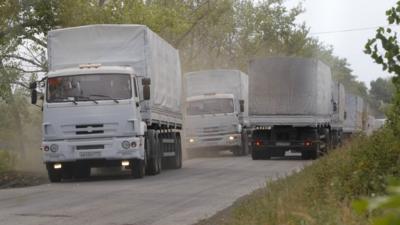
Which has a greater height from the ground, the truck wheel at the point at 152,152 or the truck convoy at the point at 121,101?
the truck convoy at the point at 121,101

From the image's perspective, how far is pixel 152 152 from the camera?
66.8 feet

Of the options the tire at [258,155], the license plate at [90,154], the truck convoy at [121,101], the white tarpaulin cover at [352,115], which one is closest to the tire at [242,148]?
the tire at [258,155]

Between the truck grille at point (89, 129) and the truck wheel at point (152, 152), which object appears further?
the truck wheel at point (152, 152)

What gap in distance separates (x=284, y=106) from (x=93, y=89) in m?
12.5

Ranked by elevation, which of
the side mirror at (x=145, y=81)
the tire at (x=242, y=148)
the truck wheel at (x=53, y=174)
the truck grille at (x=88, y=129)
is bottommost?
the truck wheel at (x=53, y=174)

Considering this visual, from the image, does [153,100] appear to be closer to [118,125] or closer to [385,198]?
[118,125]

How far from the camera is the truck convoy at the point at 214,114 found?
34.3 meters

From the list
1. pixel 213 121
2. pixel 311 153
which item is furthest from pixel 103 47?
pixel 213 121

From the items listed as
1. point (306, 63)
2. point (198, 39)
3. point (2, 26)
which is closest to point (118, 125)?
point (2, 26)

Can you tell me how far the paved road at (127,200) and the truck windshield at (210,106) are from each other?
13987mm

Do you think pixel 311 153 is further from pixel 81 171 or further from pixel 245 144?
pixel 81 171

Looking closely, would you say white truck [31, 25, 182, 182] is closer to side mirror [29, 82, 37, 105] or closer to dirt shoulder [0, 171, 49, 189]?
side mirror [29, 82, 37, 105]

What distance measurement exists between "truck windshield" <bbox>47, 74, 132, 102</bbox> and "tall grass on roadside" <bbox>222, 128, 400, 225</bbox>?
6315mm

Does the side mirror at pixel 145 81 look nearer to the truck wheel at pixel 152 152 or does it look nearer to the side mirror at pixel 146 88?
the side mirror at pixel 146 88
